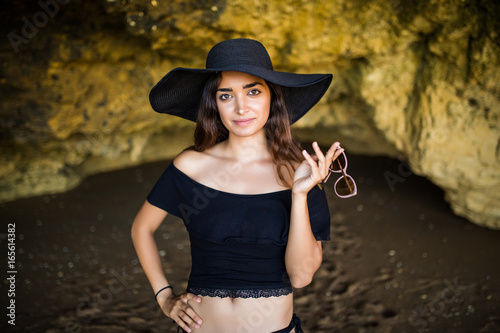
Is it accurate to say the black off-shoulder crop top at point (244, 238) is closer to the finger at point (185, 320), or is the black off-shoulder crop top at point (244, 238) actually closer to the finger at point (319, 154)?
the finger at point (185, 320)

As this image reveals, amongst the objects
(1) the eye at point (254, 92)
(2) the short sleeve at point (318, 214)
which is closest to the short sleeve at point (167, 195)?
(1) the eye at point (254, 92)

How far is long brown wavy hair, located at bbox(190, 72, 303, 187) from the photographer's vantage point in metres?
2.07

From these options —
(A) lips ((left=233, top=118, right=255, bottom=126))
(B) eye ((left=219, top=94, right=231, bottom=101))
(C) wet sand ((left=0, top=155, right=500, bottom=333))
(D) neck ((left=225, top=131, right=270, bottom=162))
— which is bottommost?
(C) wet sand ((left=0, top=155, right=500, bottom=333))

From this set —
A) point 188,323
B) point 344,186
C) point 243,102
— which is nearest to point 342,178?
point 344,186

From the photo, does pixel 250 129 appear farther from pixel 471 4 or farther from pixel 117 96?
pixel 117 96

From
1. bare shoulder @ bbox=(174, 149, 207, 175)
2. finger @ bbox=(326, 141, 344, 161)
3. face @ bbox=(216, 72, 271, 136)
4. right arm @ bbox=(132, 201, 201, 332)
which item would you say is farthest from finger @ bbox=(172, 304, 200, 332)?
finger @ bbox=(326, 141, 344, 161)

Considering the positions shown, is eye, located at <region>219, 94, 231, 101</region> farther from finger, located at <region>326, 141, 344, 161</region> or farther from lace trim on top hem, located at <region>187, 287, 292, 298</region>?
lace trim on top hem, located at <region>187, 287, 292, 298</region>

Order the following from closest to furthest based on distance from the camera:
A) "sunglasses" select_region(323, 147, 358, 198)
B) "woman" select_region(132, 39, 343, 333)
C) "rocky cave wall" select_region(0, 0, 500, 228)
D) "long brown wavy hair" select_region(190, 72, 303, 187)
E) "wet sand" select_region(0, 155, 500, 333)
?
"sunglasses" select_region(323, 147, 358, 198) < "woman" select_region(132, 39, 343, 333) < "long brown wavy hair" select_region(190, 72, 303, 187) < "wet sand" select_region(0, 155, 500, 333) < "rocky cave wall" select_region(0, 0, 500, 228)

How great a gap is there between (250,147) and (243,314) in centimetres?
86

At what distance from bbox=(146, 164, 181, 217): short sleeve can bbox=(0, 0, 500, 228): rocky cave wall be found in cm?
188

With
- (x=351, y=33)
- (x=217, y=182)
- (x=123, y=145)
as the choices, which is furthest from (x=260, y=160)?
(x=123, y=145)

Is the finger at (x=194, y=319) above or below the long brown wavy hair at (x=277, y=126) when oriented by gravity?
below

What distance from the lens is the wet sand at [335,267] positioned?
3338 mm

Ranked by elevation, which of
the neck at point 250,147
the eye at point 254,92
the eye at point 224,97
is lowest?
the neck at point 250,147
